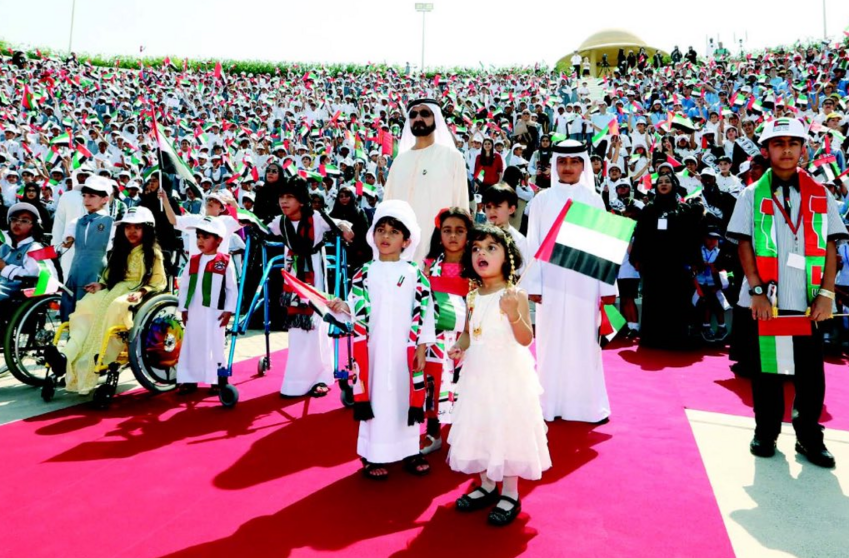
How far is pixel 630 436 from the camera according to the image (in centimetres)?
386

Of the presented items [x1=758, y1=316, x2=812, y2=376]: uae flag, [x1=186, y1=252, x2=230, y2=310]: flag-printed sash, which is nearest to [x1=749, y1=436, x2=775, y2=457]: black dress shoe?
[x1=758, y1=316, x2=812, y2=376]: uae flag

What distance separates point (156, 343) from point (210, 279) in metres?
0.63

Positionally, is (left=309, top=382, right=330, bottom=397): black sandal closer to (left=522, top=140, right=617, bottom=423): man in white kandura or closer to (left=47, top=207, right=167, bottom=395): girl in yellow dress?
(left=47, top=207, right=167, bottom=395): girl in yellow dress

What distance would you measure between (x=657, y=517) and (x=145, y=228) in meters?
4.24

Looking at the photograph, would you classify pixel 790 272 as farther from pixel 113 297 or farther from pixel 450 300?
pixel 113 297

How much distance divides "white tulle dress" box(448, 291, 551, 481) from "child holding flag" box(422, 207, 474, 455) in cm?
58

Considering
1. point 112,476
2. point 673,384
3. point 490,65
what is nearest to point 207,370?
point 112,476

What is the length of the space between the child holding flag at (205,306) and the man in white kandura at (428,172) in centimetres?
157

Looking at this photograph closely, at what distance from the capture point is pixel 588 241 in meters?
2.89

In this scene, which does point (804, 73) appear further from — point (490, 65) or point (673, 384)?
point (490, 65)

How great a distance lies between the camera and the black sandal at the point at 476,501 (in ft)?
9.15

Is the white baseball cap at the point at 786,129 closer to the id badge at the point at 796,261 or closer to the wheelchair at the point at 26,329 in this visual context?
the id badge at the point at 796,261

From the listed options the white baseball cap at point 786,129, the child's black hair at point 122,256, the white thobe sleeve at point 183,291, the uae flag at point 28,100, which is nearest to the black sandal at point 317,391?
the white thobe sleeve at point 183,291

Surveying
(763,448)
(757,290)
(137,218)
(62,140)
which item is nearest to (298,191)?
(137,218)
